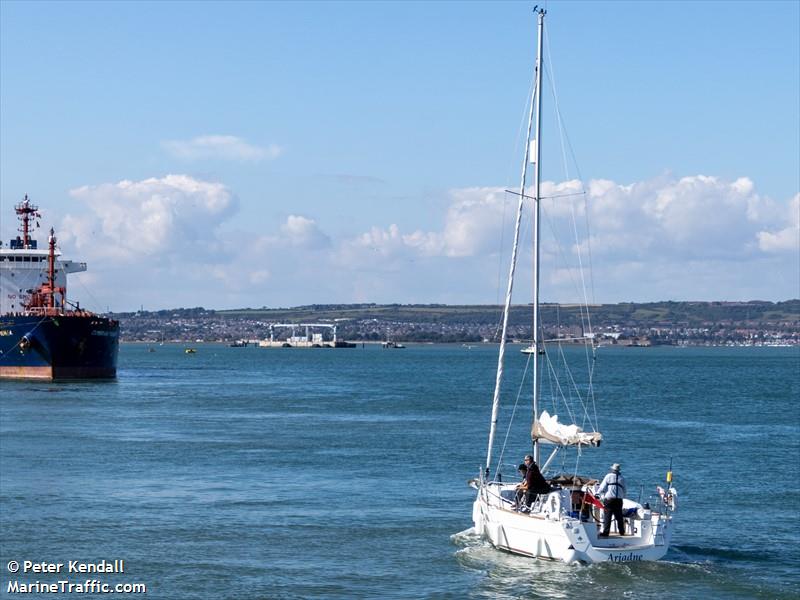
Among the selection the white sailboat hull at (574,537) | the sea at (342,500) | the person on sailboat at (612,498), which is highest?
the person on sailboat at (612,498)

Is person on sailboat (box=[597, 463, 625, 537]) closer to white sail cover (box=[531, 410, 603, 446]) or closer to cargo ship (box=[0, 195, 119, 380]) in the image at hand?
white sail cover (box=[531, 410, 603, 446])

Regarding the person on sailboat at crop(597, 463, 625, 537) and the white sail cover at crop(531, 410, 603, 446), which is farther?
the white sail cover at crop(531, 410, 603, 446)

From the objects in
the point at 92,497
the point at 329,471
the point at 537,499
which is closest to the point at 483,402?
the point at 329,471

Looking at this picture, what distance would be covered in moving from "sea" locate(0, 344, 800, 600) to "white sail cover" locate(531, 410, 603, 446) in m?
2.14

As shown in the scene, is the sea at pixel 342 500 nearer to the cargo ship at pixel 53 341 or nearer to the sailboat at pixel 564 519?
the sailboat at pixel 564 519

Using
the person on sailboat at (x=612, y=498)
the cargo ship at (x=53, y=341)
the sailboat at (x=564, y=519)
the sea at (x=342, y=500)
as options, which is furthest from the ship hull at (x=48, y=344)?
the person on sailboat at (x=612, y=498)

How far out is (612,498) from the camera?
28.0m

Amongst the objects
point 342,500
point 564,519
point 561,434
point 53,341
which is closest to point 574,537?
point 564,519

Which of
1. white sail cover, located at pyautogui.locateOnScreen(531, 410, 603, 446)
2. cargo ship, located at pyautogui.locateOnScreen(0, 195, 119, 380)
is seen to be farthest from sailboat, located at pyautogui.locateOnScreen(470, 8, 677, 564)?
cargo ship, located at pyautogui.locateOnScreen(0, 195, 119, 380)

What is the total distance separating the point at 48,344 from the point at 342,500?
6619 cm

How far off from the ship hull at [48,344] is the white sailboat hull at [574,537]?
7288 centimetres

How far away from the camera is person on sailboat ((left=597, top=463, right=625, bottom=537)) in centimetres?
2800

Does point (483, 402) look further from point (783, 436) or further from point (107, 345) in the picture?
point (107, 345)

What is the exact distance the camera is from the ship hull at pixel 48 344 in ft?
318
